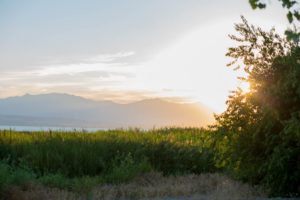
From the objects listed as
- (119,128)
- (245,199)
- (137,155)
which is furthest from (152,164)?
(119,128)

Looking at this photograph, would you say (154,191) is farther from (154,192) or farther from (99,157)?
(99,157)

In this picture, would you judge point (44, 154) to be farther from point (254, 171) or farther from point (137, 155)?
point (254, 171)

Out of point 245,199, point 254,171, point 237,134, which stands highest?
point 237,134

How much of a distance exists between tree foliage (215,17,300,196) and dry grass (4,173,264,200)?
0.60m

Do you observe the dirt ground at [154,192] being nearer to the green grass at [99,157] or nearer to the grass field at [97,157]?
the grass field at [97,157]

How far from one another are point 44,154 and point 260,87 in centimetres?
688

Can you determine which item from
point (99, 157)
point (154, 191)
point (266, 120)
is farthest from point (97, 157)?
point (266, 120)

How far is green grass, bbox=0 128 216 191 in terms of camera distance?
32.0 feet

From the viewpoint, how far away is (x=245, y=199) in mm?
7594

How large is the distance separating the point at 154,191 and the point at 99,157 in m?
3.07

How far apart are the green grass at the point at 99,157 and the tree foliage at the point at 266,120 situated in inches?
38.4

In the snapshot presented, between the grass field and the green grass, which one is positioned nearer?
the grass field

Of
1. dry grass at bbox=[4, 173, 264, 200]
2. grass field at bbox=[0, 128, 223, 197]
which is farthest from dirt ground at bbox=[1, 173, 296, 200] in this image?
grass field at bbox=[0, 128, 223, 197]

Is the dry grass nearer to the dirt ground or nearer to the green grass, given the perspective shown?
the dirt ground
